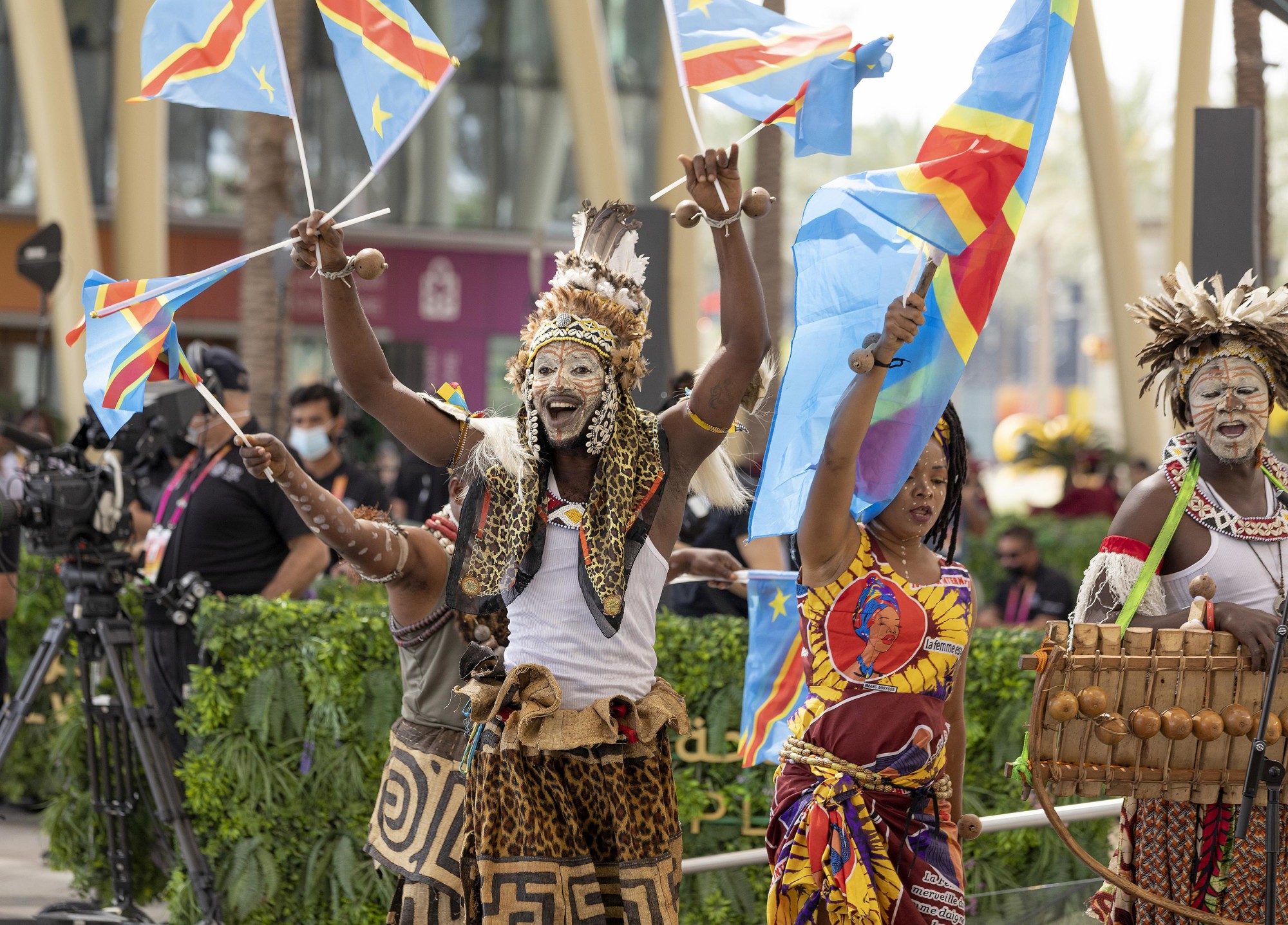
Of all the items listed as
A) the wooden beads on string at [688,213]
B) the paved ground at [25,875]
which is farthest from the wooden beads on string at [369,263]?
the paved ground at [25,875]

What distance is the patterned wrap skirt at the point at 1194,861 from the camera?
360 cm

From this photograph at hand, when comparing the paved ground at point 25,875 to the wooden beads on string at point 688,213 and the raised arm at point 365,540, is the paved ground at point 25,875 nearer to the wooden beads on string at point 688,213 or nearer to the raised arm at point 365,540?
the raised arm at point 365,540

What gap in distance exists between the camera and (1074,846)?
353cm

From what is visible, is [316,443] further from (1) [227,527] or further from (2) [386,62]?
(2) [386,62]

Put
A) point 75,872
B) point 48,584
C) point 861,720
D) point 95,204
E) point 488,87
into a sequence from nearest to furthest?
point 861,720 < point 75,872 < point 48,584 < point 95,204 < point 488,87

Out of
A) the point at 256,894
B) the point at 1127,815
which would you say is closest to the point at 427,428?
the point at 1127,815

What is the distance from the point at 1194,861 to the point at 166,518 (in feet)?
14.6

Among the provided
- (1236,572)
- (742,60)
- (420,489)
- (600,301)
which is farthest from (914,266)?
(420,489)

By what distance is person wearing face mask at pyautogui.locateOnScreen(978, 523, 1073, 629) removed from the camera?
9531 millimetres

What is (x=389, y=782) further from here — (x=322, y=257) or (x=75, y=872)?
(x=75, y=872)

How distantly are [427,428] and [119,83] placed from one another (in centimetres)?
1495

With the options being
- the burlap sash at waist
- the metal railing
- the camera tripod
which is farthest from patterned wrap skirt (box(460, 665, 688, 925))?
the camera tripod

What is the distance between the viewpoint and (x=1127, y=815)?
388 centimetres

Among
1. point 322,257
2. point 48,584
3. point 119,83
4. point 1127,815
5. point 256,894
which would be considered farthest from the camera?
point 119,83
